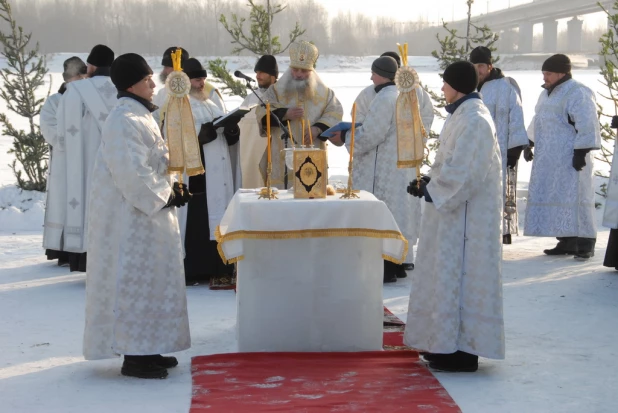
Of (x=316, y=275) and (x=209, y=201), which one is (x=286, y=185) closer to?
(x=209, y=201)

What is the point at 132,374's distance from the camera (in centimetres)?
527

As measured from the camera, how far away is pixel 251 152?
848 centimetres

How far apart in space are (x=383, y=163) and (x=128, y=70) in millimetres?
3251

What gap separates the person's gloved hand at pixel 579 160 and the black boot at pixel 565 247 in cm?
73

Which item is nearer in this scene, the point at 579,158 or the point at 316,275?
the point at 316,275

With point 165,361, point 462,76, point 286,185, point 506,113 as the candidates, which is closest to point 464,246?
point 462,76

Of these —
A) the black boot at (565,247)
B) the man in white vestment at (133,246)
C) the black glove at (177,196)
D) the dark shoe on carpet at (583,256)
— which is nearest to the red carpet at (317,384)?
the man in white vestment at (133,246)

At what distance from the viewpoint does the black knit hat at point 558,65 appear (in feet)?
29.5

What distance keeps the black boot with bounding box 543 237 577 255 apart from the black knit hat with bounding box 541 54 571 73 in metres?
1.60

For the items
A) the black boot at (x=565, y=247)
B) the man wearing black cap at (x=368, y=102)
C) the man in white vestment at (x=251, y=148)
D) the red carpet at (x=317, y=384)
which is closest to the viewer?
the red carpet at (x=317, y=384)

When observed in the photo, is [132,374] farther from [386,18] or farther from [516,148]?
[386,18]

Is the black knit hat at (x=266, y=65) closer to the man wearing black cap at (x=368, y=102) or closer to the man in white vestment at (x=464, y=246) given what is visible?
the man wearing black cap at (x=368, y=102)

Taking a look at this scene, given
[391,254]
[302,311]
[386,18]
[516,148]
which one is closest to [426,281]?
[391,254]

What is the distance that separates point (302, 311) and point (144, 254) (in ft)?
3.36
